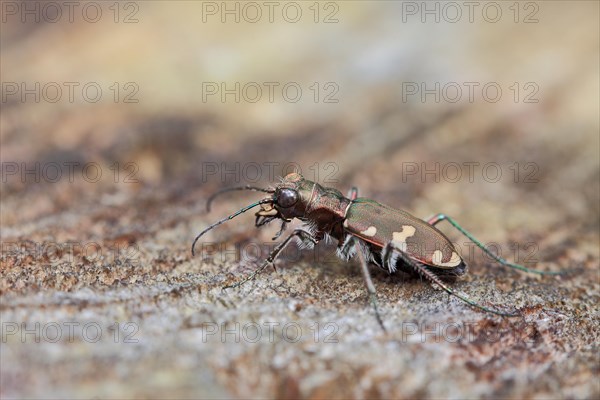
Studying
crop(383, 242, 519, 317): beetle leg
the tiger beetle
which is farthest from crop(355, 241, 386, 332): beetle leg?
crop(383, 242, 519, 317): beetle leg

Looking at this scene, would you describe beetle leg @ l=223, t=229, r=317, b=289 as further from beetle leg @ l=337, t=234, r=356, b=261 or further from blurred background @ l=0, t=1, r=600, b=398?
beetle leg @ l=337, t=234, r=356, b=261

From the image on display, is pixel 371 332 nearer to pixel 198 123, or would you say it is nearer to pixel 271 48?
pixel 198 123

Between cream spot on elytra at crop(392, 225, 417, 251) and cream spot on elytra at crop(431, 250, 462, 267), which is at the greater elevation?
cream spot on elytra at crop(392, 225, 417, 251)

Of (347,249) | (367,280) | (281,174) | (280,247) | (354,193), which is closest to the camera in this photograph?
(367,280)

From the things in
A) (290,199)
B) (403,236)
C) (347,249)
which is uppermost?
(290,199)

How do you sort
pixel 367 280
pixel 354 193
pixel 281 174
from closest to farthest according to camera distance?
pixel 367 280 < pixel 354 193 < pixel 281 174

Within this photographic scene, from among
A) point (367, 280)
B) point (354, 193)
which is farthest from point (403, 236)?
point (354, 193)

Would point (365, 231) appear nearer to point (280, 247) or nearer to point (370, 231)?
point (370, 231)
